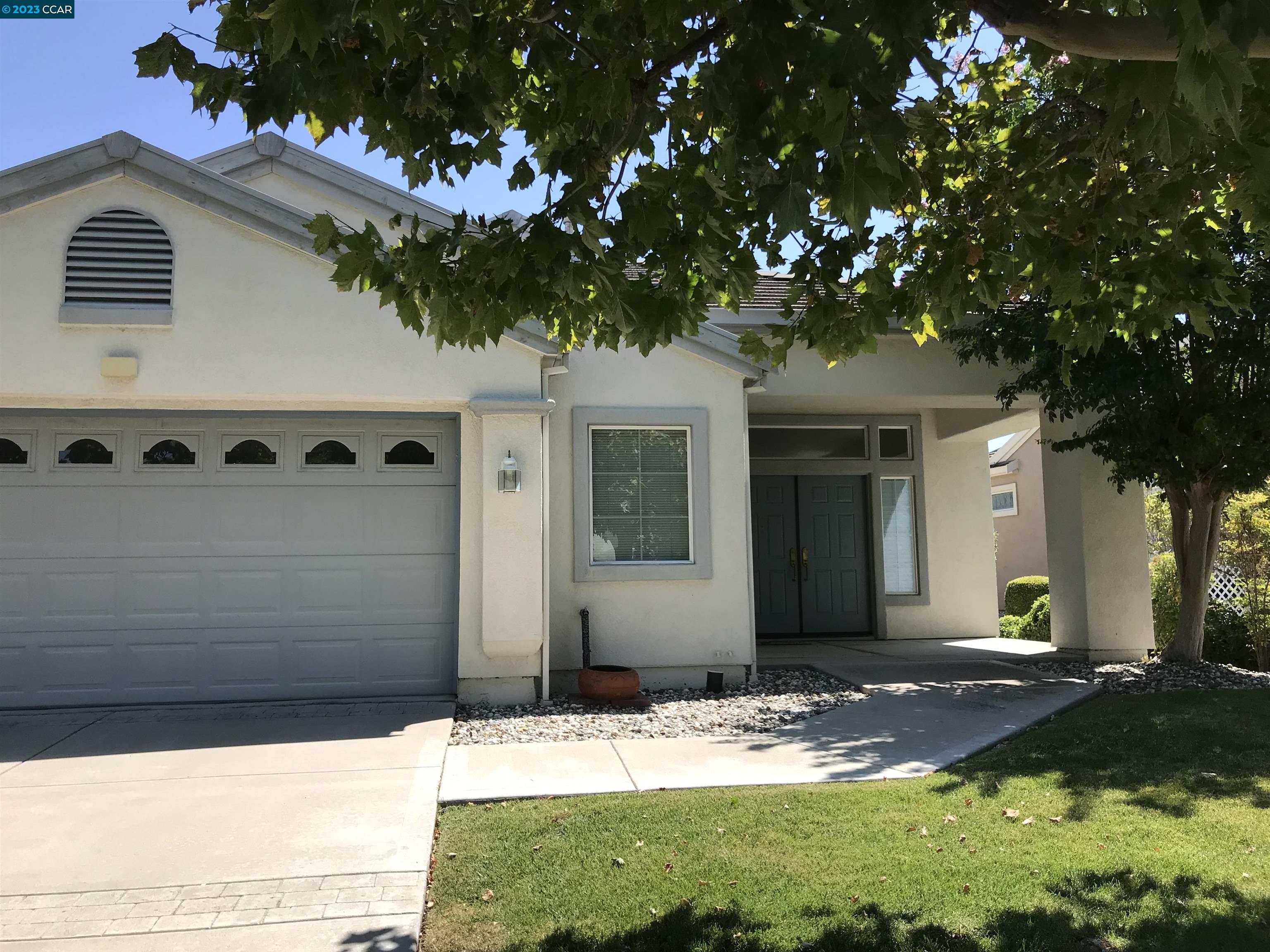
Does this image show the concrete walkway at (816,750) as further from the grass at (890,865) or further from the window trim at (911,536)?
the window trim at (911,536)

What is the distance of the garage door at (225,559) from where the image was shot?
8.31 m

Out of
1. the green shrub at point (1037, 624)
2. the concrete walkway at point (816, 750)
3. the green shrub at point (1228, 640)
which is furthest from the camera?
the green shrub at point (1037, 624)

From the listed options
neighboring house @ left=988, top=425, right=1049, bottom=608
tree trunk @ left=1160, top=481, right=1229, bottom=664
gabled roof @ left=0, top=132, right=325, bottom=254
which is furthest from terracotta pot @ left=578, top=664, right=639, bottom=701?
neighboring house @ left=988, top=425, right=1049, bottom=608

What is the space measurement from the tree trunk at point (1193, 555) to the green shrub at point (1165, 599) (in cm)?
238

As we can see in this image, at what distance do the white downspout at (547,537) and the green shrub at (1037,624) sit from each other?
29.7 feet

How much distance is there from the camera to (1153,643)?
1097 centimetres

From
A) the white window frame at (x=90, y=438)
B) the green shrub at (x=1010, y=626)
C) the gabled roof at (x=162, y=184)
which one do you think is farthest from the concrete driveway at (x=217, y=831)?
the green shrub at (x=1010, y=626)

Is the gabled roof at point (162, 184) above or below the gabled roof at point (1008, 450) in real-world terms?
above

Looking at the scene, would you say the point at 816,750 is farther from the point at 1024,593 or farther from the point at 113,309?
the point at 1024,593

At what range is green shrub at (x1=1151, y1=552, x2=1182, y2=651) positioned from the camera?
12680 millimetres

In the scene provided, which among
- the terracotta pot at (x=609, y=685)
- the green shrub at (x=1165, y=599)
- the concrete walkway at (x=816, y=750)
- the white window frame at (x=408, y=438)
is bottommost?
the concrete walkway at (x=816, y=750)

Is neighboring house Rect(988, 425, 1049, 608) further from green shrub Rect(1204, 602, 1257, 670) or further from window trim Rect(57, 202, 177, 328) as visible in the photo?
window trim Rect(57, 202, 177, 328)

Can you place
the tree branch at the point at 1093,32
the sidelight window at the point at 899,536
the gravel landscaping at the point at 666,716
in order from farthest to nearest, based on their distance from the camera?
1. the sidelight window at the point at 899,536
2. the gravel landscaping at the point at 666,716
3. the tree branch at the point at 1093,32

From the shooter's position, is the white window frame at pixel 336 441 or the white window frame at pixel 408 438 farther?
the white window frame at pixel 408 438
